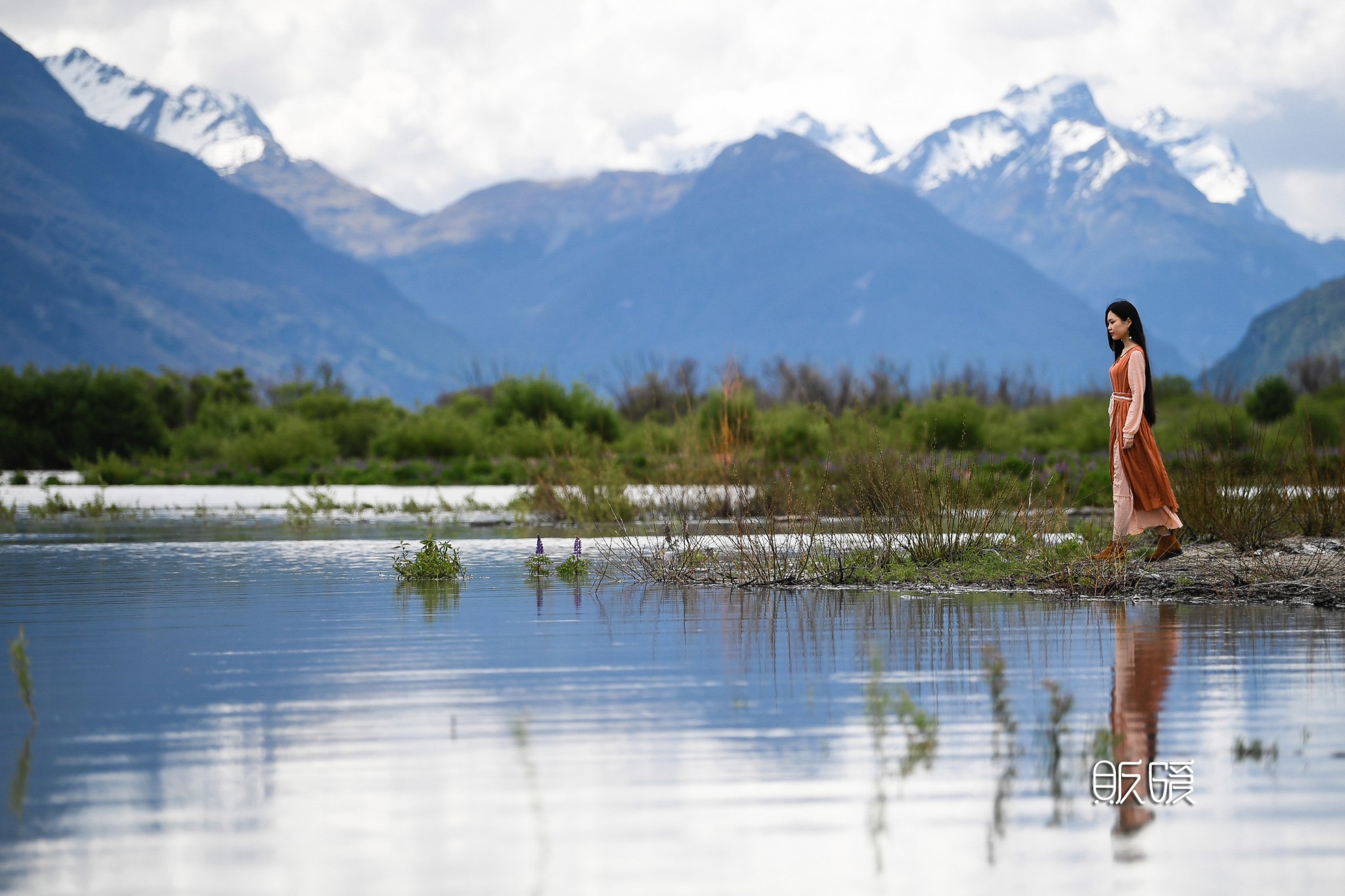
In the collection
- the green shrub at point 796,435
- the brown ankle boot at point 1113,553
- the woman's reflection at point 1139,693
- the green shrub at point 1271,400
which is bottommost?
the woman's reflection at point 1139,693

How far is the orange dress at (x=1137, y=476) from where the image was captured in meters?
10.5

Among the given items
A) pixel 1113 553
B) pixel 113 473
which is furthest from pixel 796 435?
pixel 1113 553

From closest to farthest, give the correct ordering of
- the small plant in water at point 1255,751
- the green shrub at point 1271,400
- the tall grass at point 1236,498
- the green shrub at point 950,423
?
1. the small plant in water at point 1255,751
2. the tall grass at point 1236,498
3. the green shrub at point 950,423
4. the green shrub at point 1271,400

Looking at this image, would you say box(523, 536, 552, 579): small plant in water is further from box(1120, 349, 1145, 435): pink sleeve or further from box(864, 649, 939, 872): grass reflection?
box(864, 649, 939, 872): grass reflection

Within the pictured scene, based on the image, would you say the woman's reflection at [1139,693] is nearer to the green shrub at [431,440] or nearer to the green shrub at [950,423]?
the green shrub at [950,423]

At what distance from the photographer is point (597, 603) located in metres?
10.1

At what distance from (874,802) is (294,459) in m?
29.2

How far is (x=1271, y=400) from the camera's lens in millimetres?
34406


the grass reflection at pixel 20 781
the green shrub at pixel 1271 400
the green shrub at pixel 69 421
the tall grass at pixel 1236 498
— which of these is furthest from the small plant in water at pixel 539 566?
the green shrub at pixel 1271 400

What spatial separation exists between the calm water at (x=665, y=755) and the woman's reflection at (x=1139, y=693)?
25 mm

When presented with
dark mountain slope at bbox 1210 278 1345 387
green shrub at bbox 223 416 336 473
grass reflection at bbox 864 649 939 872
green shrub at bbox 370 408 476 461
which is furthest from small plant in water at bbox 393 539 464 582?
dark mountain slope at bbox 1210 278 1345 387

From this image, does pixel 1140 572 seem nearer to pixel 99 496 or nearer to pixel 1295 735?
pixel 1295 735

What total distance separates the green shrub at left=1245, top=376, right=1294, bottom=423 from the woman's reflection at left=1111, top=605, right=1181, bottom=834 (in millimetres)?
27412

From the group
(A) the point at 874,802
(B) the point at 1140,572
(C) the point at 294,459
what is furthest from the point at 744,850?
(C) the point at 294,459
